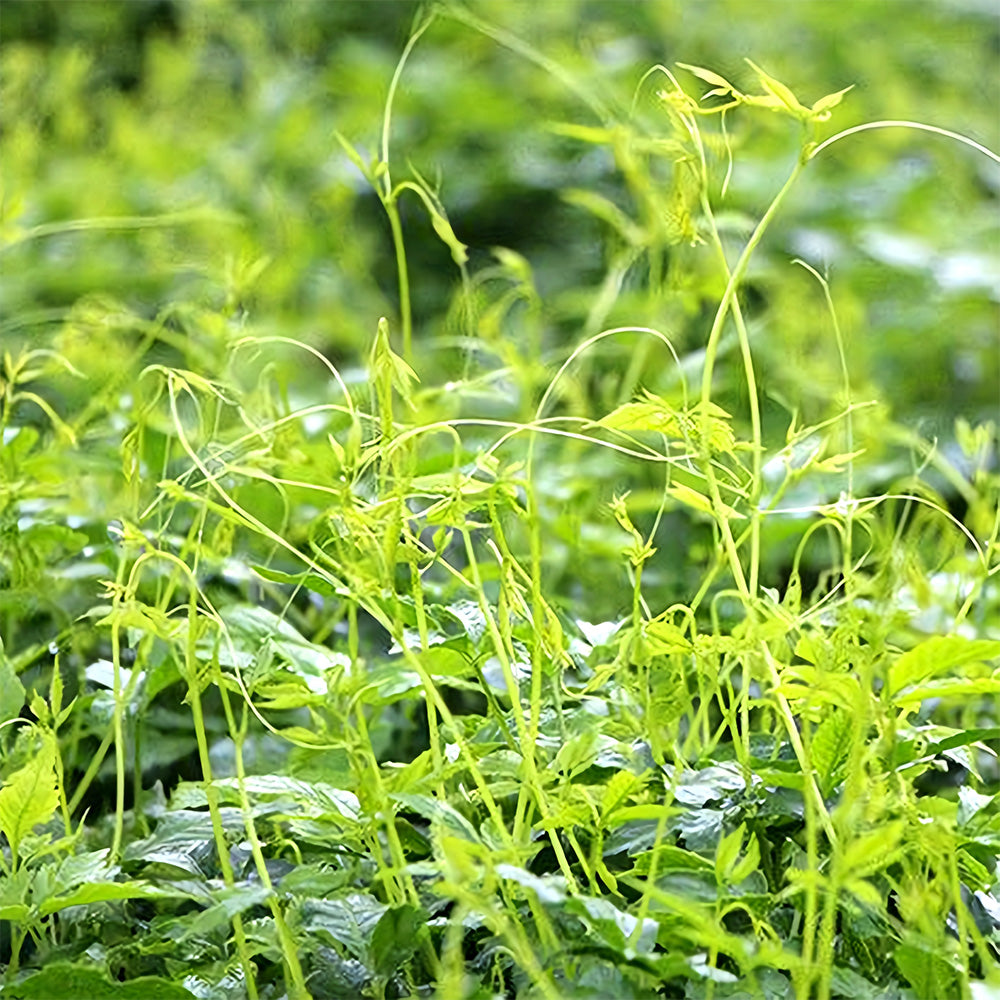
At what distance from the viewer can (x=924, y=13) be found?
3.52 m

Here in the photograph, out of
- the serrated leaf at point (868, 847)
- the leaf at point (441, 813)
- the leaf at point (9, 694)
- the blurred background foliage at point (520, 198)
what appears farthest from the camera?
the blurred background foliage at point (520, 198)

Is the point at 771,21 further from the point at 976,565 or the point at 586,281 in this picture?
the point at 976,565

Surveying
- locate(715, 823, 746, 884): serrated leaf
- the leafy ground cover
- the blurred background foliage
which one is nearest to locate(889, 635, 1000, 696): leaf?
the leafy ground cover

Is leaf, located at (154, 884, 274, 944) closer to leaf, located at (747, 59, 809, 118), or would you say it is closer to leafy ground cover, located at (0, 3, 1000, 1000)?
leafy ground cover, located at (0, 3, 1000, 1000)

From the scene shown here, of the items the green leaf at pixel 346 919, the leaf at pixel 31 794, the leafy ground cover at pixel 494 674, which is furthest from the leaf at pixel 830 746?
the leaf at pixel 31 794

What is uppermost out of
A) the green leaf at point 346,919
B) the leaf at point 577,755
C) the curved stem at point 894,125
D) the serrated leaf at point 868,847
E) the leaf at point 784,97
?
the leaf at point 784,97

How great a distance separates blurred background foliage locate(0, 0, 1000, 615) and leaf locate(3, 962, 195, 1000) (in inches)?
20.6

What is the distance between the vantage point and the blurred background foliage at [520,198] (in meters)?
1.64

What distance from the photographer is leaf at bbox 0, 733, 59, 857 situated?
0.81 meters

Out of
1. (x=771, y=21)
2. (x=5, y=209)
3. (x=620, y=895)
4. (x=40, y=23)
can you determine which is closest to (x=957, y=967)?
(x=620, y=895)

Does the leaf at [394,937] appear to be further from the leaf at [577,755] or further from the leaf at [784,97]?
the leaf at [784,97]

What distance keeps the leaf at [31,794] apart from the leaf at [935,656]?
37 centimetres

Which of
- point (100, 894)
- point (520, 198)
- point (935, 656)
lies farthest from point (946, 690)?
point (520, 198)

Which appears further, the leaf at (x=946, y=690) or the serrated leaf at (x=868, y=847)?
the leaf at (x=946, y=690)
